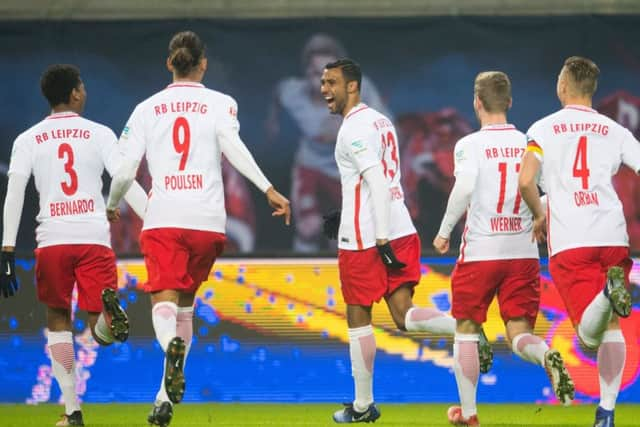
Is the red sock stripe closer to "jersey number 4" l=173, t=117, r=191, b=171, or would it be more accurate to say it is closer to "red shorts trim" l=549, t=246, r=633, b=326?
"jersey number 4" l=173, t=117, r=191, b=171

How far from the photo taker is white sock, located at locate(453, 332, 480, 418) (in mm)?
6871

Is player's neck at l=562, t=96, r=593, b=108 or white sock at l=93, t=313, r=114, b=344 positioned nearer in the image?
player's neck at l=562, t=96, r=593, b=108

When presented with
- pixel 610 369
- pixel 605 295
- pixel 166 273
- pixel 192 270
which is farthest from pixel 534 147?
pixel 166 273

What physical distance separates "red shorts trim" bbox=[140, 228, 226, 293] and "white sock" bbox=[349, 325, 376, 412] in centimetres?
116

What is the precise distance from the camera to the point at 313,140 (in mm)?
12594

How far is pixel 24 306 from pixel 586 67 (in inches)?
182

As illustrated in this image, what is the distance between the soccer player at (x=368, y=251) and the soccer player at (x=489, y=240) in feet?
1.00

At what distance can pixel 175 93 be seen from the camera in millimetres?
6613

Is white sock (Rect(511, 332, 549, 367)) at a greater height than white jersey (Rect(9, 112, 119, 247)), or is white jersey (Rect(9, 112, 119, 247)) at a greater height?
white jersey (Rect(9, 112, 119, 247))

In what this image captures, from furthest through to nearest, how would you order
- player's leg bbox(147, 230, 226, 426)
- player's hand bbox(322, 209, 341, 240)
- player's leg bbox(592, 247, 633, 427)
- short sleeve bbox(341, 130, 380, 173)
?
player's hand bbox(322, 209, 341, 240) → short sleeve bbox(341, 130, 380, 173) → player's leg bbox(147, 230, 226, 426) → player's leg bbox(592, 247, 633, 427)

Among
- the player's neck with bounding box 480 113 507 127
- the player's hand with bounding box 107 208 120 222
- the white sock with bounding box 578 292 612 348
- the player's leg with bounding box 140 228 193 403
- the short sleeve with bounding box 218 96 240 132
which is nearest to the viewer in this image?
the white sock with bounding box 578 292 612 348

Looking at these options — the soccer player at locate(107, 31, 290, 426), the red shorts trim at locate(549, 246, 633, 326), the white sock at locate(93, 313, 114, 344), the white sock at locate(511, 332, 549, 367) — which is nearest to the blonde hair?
the red shorts trim at locate(549, 246, 633, 326)

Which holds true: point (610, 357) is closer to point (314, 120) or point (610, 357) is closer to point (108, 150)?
point (108, 150)

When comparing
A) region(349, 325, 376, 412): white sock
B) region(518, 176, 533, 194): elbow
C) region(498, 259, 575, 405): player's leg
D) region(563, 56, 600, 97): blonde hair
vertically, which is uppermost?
region(563, 56, 600, 97): blonde hair
